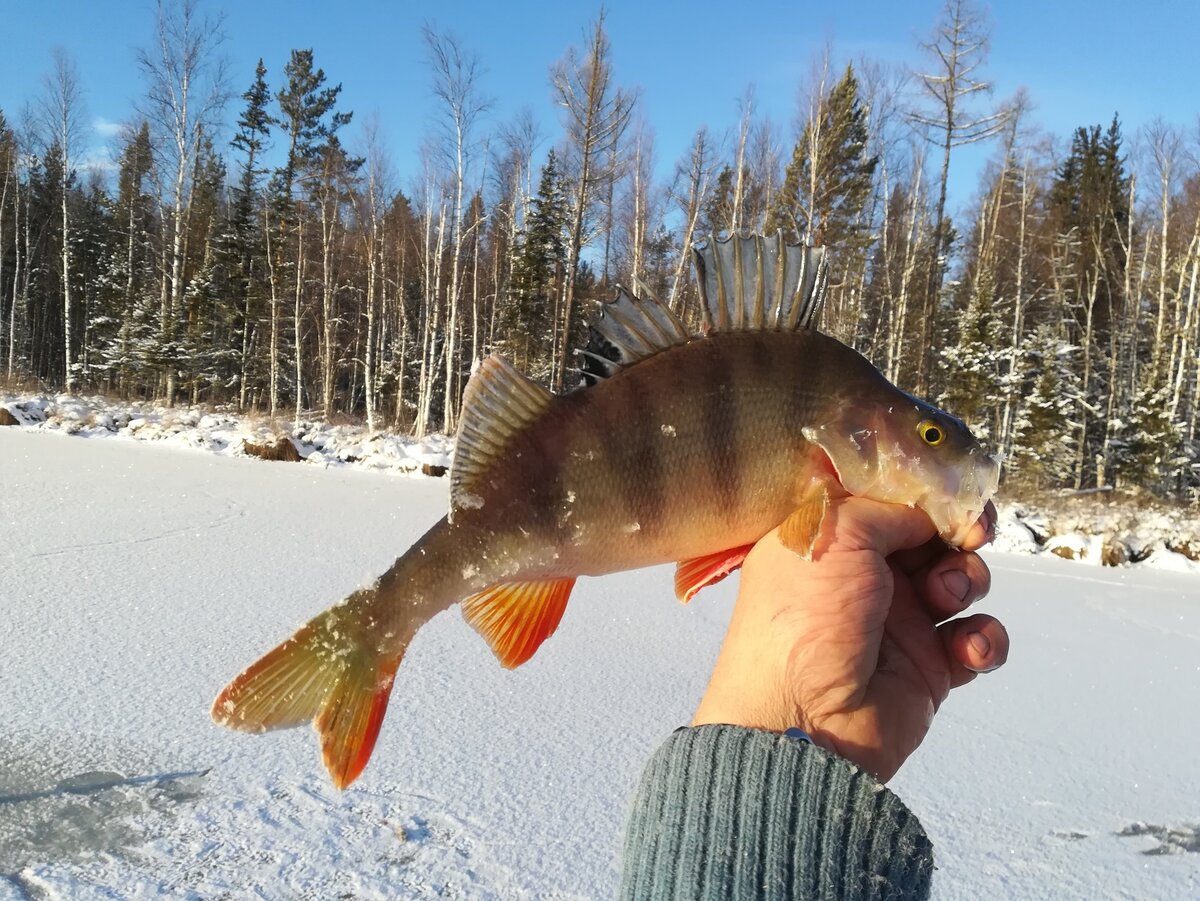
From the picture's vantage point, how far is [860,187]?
53.2ft

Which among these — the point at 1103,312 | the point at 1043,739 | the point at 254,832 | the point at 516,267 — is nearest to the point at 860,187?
the point at 516,267

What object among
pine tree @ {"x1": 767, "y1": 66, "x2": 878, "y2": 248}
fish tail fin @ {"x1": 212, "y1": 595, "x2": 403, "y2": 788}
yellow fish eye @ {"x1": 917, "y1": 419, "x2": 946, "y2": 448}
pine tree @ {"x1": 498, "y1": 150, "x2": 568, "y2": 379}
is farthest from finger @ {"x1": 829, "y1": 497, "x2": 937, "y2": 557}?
pine tree @ {"x1": 498, "y1": 150, "x2": 568, "y2": 379}

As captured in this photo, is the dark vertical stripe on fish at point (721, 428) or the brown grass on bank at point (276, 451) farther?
the brown grass on bank at point (276, 451)

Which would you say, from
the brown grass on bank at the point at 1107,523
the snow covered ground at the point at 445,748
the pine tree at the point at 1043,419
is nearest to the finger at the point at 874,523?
the snow covered ground at the point at 445,748

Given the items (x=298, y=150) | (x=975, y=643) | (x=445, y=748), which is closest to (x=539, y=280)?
(x=298, y=150)

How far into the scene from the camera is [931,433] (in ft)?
4.23

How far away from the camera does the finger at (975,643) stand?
5.51ft

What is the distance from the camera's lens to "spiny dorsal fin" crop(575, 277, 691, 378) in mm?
1256

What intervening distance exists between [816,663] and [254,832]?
2184mm

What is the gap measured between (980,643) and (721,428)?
894 mm

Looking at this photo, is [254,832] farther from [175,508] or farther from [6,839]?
[175,508]

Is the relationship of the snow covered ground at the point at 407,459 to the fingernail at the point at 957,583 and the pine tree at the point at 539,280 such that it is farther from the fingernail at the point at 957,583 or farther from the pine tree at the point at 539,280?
the fingernail at the point at 957,583

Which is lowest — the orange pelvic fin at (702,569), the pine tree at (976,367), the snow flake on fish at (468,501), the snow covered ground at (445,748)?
the snow covered ground at (445,748)

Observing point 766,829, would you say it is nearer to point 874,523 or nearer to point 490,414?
point 874,523
